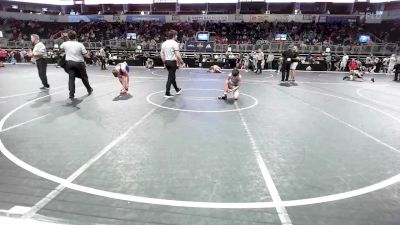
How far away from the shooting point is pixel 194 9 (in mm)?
43281

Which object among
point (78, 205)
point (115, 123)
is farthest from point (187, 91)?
point (78, 205)

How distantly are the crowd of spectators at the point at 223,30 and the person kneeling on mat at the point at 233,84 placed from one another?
73.9 ft

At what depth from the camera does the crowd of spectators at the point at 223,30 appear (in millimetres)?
32938

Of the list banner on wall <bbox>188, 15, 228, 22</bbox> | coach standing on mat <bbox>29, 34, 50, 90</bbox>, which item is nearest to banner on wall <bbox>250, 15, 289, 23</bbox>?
banner on wall <bbox>188, 15, 228, 22</bbox>

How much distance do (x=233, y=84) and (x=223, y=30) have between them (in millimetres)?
27839

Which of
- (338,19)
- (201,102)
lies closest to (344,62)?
(338,19)

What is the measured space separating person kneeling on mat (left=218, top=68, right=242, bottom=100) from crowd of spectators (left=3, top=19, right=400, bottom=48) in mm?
22533

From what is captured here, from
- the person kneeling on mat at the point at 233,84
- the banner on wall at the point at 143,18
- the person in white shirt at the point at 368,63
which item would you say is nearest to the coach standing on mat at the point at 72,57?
the person kneeling on mat at the point at 233,84

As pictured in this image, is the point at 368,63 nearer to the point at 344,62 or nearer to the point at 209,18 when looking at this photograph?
the point at 344,62

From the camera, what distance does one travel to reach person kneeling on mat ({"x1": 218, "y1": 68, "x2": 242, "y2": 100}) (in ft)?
30.2

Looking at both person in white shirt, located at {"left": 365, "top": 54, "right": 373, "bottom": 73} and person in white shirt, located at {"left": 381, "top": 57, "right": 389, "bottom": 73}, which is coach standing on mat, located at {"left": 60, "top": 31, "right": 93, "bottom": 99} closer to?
person in white shirt, located at {"left": 365, "top": 54, "right": 373, "bottom": 73}

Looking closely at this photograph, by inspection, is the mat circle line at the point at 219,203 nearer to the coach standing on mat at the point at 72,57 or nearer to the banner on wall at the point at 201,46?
the coach standing on mat at the point at 72,57

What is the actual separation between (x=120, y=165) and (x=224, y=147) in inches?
67.9

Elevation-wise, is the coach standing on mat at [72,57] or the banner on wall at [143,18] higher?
the banner on wall at [143,18]
